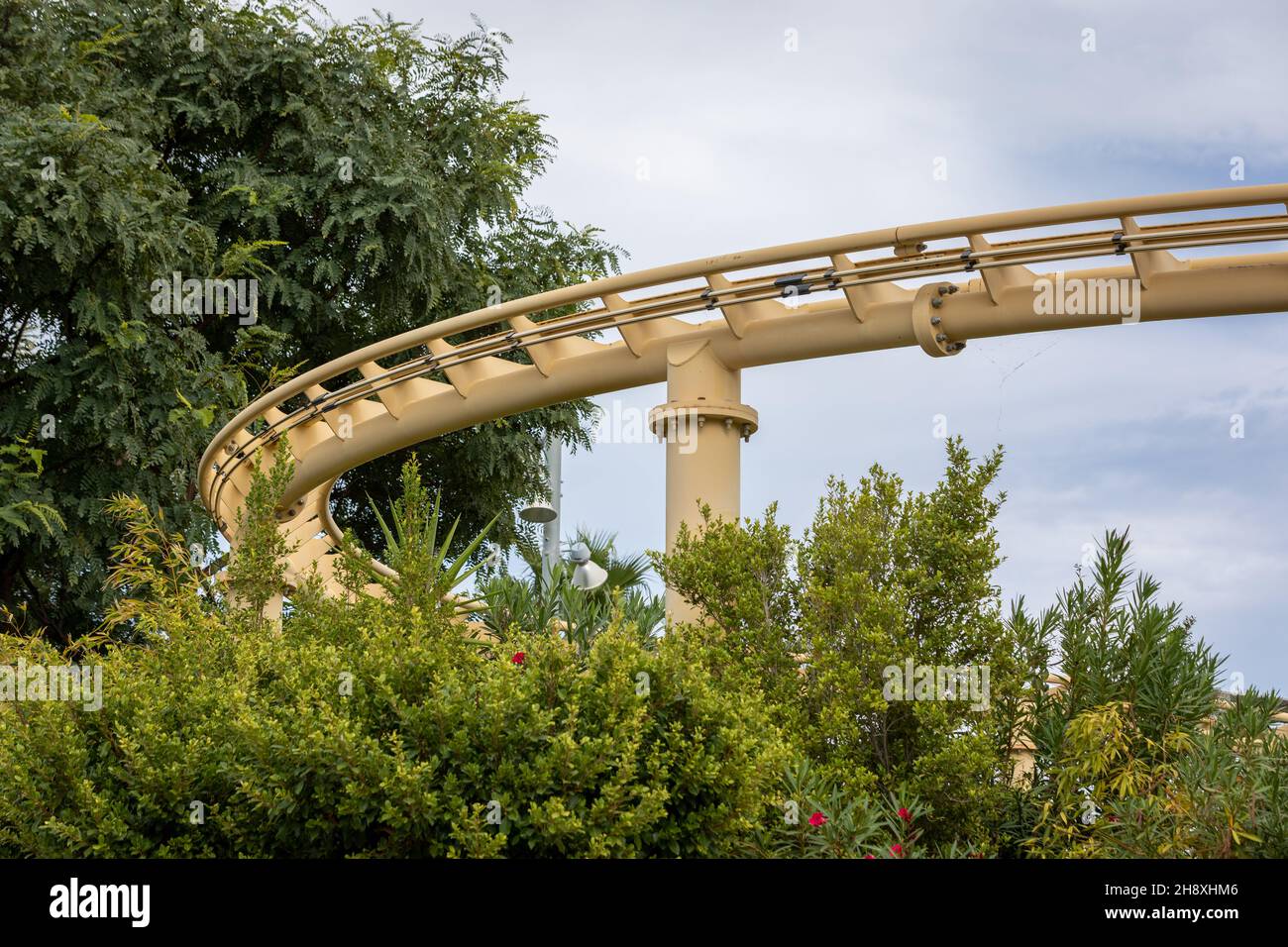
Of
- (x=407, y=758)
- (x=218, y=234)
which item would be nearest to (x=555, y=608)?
(x=407, y=758)

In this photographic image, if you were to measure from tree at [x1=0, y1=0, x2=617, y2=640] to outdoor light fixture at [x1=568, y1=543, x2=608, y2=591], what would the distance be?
8.27 m

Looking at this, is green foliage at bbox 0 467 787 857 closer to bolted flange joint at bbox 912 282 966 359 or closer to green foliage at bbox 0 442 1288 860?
green foliage at bbox 0 442 1288 860

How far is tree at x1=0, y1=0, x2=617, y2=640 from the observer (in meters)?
14.7

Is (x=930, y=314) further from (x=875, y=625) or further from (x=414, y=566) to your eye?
(x=414, y=566)

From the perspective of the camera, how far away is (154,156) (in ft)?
51.7

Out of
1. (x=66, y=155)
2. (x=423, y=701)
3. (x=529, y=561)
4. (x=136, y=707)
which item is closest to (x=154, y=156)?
(x=66, y=155)

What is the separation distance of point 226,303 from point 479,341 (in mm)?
9060

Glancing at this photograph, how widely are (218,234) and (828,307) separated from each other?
1359cm

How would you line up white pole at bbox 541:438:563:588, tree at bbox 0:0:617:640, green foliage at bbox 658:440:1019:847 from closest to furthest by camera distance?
green foliage at bbox 658:440:1019:847 → tree at bbox 0:0:617:640 → white pole at bbox 541:438:563:588

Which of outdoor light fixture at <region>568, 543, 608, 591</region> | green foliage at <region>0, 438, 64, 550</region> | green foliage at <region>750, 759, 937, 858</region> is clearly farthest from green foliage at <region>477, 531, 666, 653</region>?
green foliage at <region>0, 438, 64, 550</region>

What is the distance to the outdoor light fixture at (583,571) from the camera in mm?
8000

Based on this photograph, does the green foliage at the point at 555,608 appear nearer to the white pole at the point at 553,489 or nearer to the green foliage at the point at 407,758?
the green foliage at the point at 407,758

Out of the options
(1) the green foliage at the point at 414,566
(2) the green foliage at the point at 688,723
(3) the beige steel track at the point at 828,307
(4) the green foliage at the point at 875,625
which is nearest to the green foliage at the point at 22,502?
(3) the beige steel track at the point at 828,307

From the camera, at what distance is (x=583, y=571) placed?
809 cm
